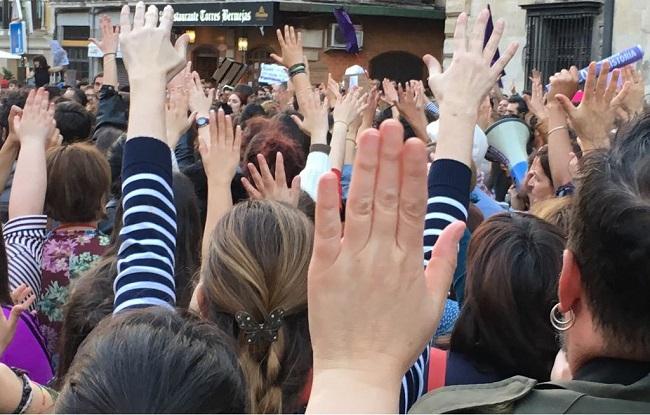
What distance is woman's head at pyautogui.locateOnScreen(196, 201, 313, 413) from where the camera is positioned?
2.28 m

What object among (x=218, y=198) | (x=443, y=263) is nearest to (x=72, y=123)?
(x=218, y=198)

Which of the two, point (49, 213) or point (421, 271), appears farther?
point (49, 213)

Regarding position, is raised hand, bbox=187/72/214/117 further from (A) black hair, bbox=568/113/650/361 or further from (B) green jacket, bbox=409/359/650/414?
(B) green jacket, bbox=409/359/650/414

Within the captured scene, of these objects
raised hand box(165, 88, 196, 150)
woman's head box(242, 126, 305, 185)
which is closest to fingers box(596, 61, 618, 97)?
woman's head box(242, 126, 305, 185)

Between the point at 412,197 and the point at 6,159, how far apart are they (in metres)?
3.60

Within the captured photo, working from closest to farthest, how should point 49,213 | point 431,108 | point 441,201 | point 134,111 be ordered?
point 441,201, point 134,111, point 49,213, point 431,108

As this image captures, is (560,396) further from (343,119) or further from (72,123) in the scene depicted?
(72,123)

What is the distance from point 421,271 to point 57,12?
102 ft

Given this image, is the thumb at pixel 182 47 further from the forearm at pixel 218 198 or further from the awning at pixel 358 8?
the awning at pixel 358 8

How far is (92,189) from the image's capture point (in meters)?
4.04

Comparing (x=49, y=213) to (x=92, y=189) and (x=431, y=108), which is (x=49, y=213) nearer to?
(x=92, y=189)

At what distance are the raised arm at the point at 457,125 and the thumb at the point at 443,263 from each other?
3.10 feet

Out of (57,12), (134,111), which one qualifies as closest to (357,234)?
(134,111)

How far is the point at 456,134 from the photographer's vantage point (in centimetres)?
265
